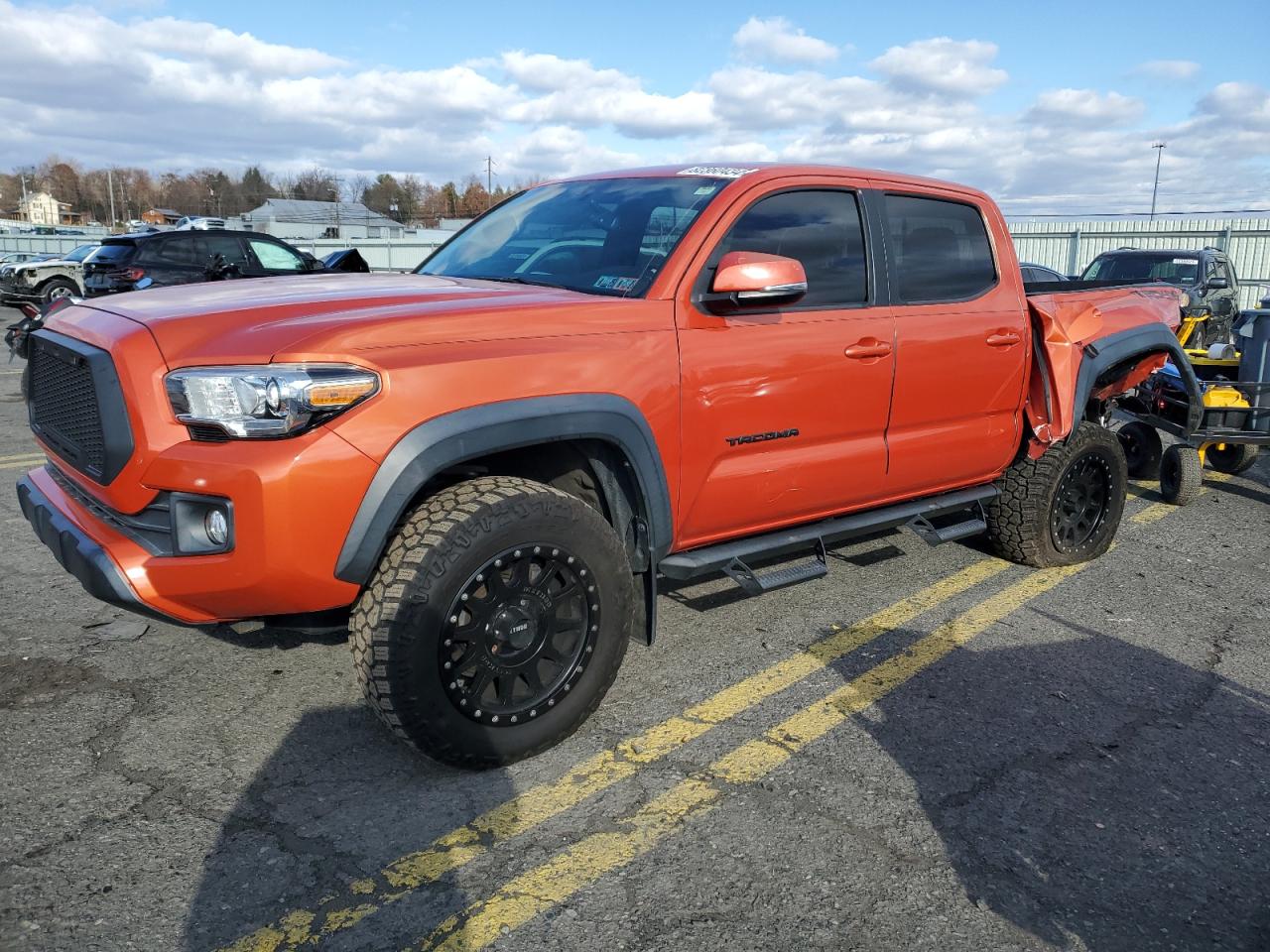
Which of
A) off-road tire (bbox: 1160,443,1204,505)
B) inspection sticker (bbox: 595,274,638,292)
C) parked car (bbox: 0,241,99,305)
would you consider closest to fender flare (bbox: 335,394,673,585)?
inspection sticker (bbox: 595,274,638,292)

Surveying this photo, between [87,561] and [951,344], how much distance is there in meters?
3.41

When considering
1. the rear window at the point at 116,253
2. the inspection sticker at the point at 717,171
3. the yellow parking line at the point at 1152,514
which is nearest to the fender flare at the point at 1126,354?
the yellow parking line at the point at 1152,514

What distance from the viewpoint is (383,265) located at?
105 feet

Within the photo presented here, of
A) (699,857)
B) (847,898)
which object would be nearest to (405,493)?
(699,857)

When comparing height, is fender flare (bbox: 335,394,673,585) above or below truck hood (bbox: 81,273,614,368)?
below

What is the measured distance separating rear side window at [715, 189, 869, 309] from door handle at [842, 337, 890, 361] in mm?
181

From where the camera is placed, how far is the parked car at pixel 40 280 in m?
21.0

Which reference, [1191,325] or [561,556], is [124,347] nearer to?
[561,556]

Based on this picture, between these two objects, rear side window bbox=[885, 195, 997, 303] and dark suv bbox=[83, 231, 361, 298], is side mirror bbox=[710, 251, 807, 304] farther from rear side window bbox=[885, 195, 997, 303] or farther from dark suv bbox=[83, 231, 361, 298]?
dark suv bbox=[83, 231, 361, 298]

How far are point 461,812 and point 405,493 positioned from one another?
94 cm

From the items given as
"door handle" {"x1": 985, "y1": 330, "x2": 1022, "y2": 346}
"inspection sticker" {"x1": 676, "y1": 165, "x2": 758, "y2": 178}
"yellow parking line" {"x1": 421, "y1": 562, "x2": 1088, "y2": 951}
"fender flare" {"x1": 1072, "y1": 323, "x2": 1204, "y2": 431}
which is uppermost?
"inspection sticker" {"x1": 676, "y1": 165, "x2": 758, "y2": 178}

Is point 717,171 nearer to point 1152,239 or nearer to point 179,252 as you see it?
point 179,252

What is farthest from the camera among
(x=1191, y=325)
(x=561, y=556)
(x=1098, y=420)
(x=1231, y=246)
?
(x=1231, y=246)

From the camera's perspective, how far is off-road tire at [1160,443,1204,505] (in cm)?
675
